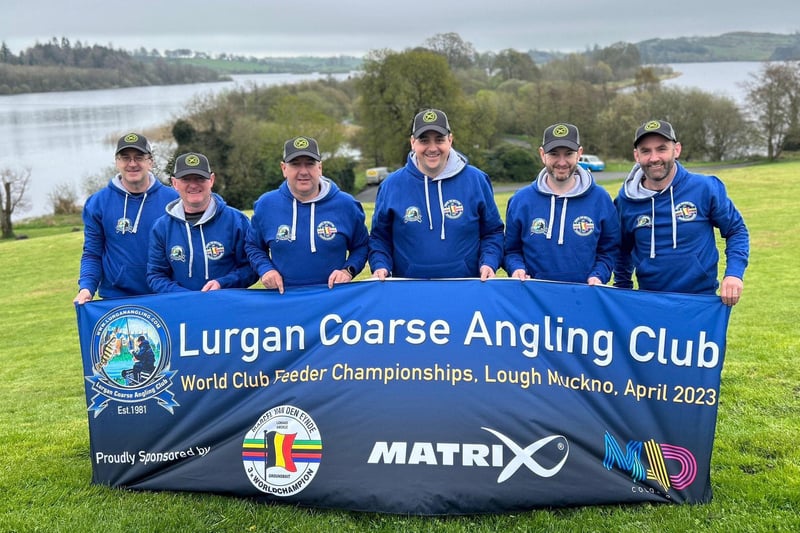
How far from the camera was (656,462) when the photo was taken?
4.38 m

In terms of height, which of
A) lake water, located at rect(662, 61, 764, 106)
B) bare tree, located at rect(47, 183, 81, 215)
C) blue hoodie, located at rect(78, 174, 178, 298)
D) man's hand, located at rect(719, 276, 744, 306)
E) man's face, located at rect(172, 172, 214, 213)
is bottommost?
bare tree, located at rect(47, 183, 81, 215)

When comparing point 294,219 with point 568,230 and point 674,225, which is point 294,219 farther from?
point 674,225

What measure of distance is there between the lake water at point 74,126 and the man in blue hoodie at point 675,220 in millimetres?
55405

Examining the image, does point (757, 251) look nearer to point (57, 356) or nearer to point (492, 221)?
point (492, 221)

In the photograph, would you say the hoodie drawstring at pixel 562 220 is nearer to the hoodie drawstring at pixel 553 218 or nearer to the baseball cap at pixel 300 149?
the hoodie drawstring at pixel 553 218

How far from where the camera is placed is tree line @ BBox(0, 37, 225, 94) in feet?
298

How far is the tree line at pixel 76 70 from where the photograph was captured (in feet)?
298

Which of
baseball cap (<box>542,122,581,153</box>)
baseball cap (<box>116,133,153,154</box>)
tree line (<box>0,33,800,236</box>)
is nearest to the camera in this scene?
baseball cap (<box>542,122,581,153</box>)

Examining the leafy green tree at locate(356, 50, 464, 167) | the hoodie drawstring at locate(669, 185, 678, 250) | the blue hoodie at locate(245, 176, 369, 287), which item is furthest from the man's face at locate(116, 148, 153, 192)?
the leafy green tree at locate(356, 50, 464, 167)

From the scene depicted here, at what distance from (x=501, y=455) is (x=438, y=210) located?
1.98 meters

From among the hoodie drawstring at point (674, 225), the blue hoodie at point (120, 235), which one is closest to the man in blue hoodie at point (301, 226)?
the blue hoodie at point (120, 235)

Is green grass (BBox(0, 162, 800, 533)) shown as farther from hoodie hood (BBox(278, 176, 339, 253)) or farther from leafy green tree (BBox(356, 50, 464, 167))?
leafy green tree (BBox(356, 50, 464, 167))

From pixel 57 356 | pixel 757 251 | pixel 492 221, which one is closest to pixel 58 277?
pixel 57 356

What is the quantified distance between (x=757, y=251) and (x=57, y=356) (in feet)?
62.4
